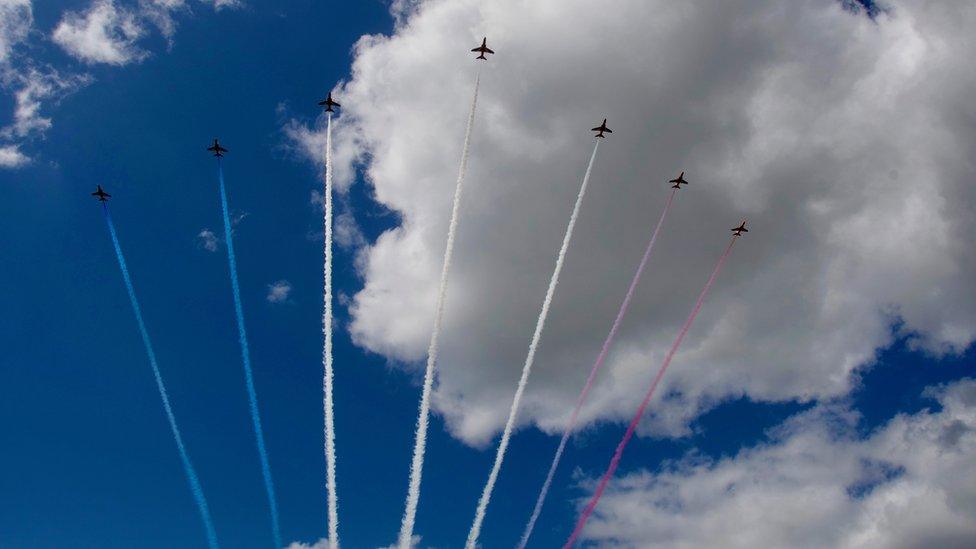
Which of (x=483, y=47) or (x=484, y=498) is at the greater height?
(x=483, y=47)

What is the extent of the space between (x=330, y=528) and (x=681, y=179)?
293ft

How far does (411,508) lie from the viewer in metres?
80.2

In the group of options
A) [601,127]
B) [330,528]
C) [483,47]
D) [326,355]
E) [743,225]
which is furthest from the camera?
[743,225]

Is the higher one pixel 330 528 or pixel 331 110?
pixel 331 110

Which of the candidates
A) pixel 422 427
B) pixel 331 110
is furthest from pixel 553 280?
pixel 331 110

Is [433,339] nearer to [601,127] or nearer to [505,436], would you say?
[505,436]

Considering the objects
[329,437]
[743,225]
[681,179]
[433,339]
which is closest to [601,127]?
[681,179]

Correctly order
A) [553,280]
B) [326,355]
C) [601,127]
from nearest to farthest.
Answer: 1. [326,355]
2. [553,280]
3. [601,127]

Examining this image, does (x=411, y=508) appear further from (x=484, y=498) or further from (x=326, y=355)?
(x=326, y=355)

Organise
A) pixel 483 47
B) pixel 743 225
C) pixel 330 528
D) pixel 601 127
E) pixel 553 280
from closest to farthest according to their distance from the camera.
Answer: pixel 330 528, pixel 553 280, pixel 483 47, pixel 601 127, pixel 743 225

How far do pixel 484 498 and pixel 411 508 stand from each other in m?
9.95

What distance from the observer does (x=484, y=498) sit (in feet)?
275

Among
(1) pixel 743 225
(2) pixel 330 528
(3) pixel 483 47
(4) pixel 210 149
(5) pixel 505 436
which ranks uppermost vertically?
(3) pixel 483 47

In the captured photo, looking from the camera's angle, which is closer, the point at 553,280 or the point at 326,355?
the point at 326,355
